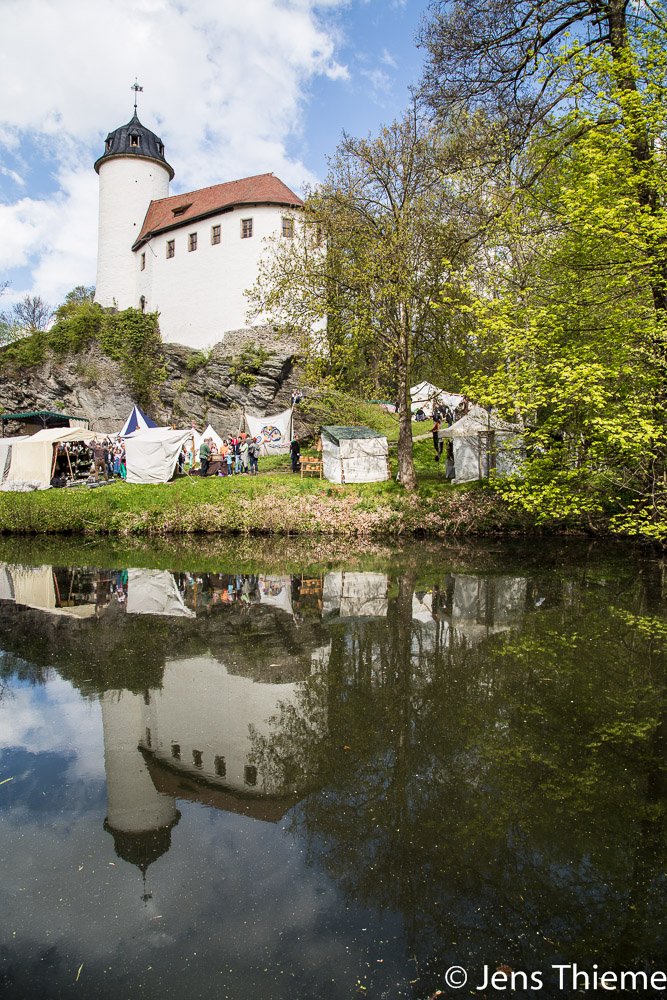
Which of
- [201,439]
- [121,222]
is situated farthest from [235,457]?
[121,222]

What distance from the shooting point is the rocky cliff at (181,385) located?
38.6 metres

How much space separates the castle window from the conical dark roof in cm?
5494

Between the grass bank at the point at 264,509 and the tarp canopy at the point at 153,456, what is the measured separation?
5.35 feet

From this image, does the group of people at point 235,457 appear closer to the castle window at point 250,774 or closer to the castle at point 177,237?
the castle at point 177,237

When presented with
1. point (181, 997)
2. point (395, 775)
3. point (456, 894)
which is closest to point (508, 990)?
point (456, 894)

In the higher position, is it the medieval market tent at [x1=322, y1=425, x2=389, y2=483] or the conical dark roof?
the conical dark roof

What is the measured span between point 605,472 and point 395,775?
488 inches

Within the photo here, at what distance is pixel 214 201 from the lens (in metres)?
43.7

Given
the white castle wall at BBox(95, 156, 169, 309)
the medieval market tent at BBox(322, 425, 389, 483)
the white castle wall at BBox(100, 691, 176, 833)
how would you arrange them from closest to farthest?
1. the white castle wall at BBox(100, 691, 176, 833)
2. the medieval market tent at BBox(322, 425, 389, 483)
3. the white castle wall at BBox(95, 156, 169, 309)

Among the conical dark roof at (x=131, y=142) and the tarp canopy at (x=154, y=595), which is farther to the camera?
the conical dark roof at (x=131, y=142)

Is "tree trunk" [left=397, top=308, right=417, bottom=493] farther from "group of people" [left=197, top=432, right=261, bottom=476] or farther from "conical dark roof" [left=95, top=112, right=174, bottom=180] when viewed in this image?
"conical dark roof" [left=95, top=112, right=174, bottom=180]

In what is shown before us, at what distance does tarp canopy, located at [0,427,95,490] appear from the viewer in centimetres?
2739

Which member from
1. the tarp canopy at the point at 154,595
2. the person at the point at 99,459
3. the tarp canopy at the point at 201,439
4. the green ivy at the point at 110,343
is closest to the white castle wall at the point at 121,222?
the green ivy at the point at 110,343

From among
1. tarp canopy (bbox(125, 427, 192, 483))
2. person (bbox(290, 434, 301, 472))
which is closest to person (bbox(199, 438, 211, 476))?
tarp canopy (bbox(125, 427, 192, 483))
